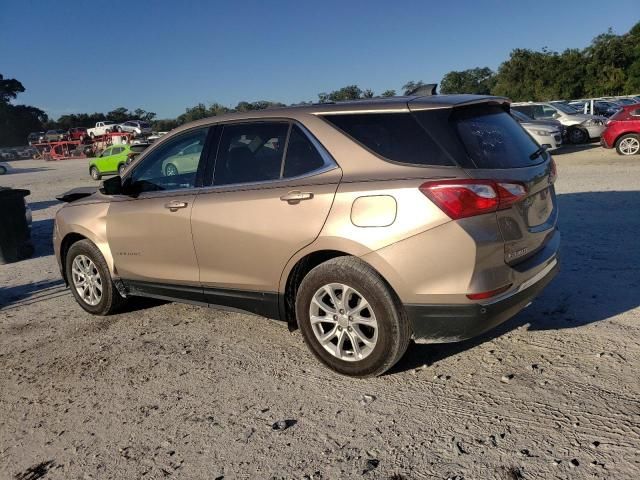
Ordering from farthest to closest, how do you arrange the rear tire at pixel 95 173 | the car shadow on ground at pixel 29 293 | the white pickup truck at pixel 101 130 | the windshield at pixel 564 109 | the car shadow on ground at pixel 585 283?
the white pickup truck at pixel 101 130, the rear tire at pixel 95 173, the windshield at pixel 564 109, the car shadow on ground at pixel 29 293, the car shadow on ground at pixel 585 283

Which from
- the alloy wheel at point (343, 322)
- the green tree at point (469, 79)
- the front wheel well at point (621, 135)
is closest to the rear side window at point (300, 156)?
the alloy wheel at point (343, 322)

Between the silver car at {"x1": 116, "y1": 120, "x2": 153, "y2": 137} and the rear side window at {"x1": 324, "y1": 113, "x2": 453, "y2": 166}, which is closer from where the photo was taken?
the rear side window at {"x1": 324, "y1": 113, "x2": 453, "y2": 166}

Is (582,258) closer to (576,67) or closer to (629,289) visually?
(629,289)

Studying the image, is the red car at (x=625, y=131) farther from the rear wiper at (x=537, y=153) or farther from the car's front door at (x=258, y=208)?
the car's front door at (x=258, y=208)

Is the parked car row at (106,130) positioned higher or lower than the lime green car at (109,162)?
higher

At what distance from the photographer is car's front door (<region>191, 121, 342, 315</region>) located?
361 cm

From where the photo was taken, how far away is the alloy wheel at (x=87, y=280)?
5184mm

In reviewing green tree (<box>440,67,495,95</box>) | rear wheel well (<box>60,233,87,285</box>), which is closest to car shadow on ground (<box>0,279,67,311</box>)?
rear wheel well (<box>60,233,87,285</box>)

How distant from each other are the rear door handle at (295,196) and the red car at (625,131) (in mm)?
14956

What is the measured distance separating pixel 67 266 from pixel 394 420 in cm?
382

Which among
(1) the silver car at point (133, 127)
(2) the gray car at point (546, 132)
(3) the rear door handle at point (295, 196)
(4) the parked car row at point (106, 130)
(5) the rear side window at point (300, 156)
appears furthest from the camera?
(4) the parked car row at point (106, 130)

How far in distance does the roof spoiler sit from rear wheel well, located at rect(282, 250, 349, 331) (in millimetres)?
1344

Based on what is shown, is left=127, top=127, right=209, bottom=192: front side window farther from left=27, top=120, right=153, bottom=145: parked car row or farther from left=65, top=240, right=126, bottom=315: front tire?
left=27, top=120, right=153, bottom=145: parked car row

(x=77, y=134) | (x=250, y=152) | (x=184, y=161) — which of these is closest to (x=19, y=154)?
(x=77, y=134)
